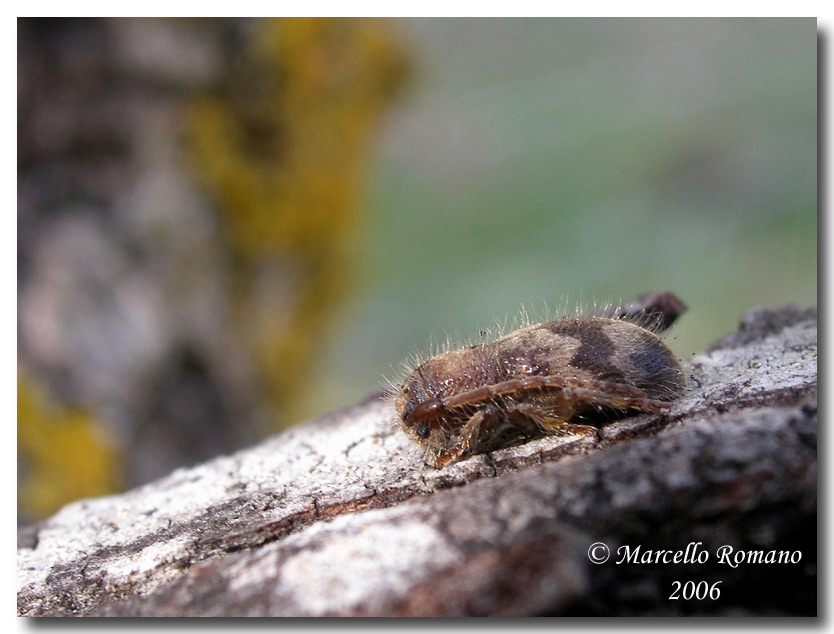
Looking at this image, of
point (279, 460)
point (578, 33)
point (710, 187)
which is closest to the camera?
point (279, 460)

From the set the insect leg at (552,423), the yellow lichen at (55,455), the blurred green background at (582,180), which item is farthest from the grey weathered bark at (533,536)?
the blurred green background at (582,180)

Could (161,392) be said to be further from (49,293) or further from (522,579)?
(522,579)

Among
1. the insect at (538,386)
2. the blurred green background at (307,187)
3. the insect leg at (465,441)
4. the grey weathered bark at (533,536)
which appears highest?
the blurred green background at (307,187)

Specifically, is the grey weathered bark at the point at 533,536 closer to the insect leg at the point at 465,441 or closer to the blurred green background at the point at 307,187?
the insect leg at the point at 465,441

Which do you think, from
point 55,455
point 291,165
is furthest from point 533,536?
point 291,165

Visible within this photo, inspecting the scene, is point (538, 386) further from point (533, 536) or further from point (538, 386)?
point (533, 536)
